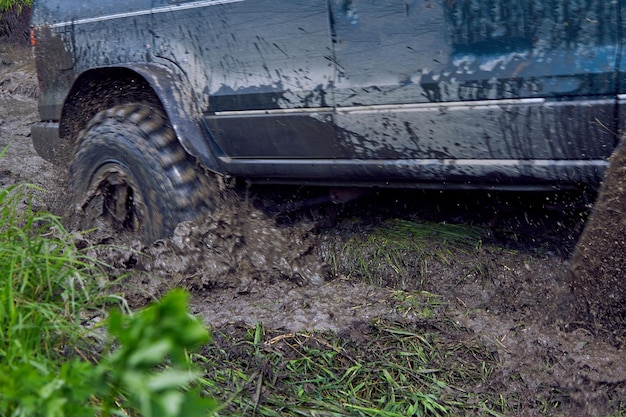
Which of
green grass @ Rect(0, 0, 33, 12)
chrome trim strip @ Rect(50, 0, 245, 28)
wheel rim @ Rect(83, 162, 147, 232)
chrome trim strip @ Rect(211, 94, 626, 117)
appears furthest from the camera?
green grass @ Rect(0, 0, 33, 12)

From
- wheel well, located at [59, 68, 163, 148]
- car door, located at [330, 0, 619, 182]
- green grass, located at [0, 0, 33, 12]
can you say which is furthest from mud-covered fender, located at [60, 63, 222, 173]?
green grass, located at [0, 0, 33, 12]

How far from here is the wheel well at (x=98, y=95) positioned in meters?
3.83

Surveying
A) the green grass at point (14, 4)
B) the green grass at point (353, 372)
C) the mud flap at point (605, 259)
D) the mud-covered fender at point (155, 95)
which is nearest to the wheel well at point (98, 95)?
the mud-covered fender at point (155, 95)

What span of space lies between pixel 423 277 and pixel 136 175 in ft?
4.97

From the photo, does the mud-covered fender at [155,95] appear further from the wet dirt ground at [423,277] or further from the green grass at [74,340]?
the green grass at [74,340]

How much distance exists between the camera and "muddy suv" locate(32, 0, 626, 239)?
2629mm

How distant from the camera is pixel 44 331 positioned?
6.33 feet

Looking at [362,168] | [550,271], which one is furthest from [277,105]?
[550,271]

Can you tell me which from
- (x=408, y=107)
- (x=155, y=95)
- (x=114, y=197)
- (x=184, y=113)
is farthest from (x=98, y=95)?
(x=408, y=107)

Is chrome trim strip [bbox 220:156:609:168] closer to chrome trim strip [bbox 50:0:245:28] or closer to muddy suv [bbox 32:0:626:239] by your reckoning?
muddy suv [bbox 32:0:626:239]

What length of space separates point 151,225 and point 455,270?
Answer: 4.94ft

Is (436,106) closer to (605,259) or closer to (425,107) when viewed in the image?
(425,107)

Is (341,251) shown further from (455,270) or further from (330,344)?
(330,344)

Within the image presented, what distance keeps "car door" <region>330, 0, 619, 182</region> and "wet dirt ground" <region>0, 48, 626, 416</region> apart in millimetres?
366
